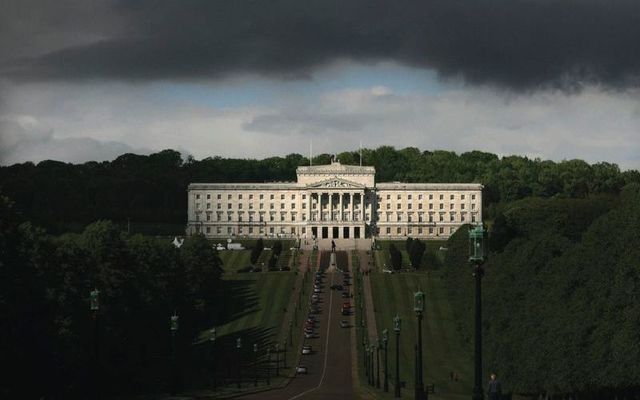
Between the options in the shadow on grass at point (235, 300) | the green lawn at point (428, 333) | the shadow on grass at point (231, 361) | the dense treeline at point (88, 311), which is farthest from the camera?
the shadow on grass at point (235, 300)

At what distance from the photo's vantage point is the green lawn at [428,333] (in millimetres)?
91625

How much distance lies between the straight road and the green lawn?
11.8 feet

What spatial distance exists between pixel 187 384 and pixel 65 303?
37.7 ft

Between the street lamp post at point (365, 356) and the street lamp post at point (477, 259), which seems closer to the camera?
the street lamp post at point (477, 259)

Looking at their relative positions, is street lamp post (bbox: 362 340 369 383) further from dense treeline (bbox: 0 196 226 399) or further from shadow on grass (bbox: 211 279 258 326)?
shadow on grass (bbox: 211 279 258 326)

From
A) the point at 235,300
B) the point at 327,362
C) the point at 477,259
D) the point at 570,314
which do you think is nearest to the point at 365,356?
the point at 327,362

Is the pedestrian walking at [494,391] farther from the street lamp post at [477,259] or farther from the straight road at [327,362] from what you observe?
the straight road at [327,362]

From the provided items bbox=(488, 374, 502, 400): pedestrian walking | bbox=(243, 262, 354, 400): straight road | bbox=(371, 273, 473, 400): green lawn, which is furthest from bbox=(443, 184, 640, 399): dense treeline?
bbox=(488, 374, 502, 400): pedestrian walking

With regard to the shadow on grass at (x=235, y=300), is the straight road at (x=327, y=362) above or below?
below

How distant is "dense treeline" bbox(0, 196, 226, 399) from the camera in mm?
59375

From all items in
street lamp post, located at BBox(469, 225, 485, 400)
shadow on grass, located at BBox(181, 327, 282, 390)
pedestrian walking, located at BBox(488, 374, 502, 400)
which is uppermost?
street lamp post, located at BBox(469, 225, 485, 400)

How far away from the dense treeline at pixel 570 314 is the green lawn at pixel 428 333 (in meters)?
2.51

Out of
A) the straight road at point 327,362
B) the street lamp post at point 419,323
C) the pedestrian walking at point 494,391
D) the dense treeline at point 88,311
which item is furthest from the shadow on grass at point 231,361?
the pedestrian walking at point 494,391

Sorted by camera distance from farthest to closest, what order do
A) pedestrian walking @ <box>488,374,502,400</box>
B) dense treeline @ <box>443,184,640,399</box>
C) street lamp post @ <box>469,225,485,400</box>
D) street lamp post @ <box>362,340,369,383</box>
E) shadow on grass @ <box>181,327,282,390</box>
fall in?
street lamp post @ <box>362,340,369,383</box>
shadow on grass @ <box>181,327,282,390</box>
dense treeline @ <box>443,184,640,399</box>
pedestrian walking @ <box>488,374,502,400</box>
street lamp post @ <box>469,225,485,400</box>
